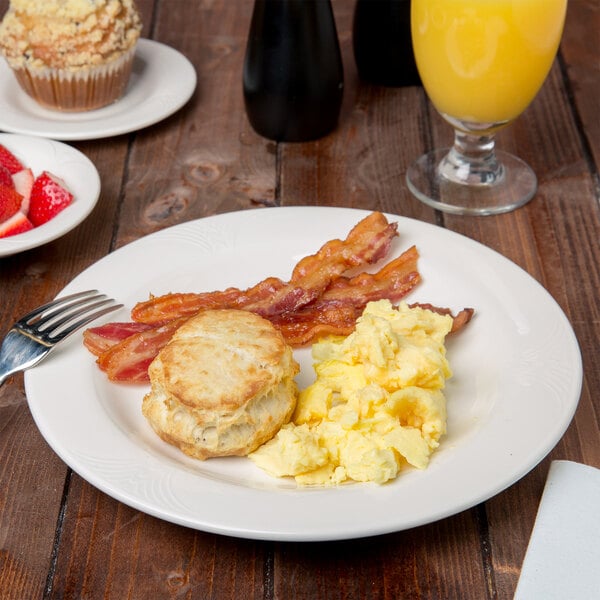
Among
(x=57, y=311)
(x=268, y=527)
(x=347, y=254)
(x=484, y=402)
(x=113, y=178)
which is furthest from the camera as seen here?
(x=113, y=178)

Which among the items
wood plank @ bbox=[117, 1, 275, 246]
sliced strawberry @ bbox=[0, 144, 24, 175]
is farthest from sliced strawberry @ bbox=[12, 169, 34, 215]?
wood plank @ bbox=[117, 1, 275, 246]

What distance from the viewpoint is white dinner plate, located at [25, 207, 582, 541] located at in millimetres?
1185

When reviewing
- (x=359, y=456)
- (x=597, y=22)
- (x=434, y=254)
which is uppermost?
(x=359, y=456)

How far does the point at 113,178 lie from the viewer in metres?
2.19

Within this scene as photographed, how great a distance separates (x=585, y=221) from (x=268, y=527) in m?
1.20

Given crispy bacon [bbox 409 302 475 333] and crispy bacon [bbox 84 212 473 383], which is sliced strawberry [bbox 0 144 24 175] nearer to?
crispy bacon [bbox 84 212 473 383]

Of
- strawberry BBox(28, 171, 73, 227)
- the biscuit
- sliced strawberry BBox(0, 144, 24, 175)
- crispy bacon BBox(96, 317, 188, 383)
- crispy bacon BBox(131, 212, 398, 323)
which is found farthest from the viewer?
sliced strawberry BBox(0, 144, 24, 175)

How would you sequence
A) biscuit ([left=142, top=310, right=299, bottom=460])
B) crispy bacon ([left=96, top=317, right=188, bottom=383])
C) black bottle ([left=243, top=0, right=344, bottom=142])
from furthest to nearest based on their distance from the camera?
1. black bottle ([left=243, top=0, right=344, bottom=142])
2. crispy bacon ([left=96, top=317, right=188, bottom=383])
3. biscuit ([left=142, top=310, right=299, bottom=460])

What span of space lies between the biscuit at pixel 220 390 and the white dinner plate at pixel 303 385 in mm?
45

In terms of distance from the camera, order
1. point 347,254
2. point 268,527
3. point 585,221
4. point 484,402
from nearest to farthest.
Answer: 1. point 268,527
2. point 484,402
3. point 347,254
4. point 585,221

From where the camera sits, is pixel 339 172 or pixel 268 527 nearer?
pixel 268 527

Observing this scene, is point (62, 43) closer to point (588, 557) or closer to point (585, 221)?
point (585, 221)

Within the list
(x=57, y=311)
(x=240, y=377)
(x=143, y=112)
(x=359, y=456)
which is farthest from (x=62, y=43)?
(x=359, y=456)

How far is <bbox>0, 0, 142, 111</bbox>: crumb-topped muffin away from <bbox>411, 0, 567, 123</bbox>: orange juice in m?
0.74
